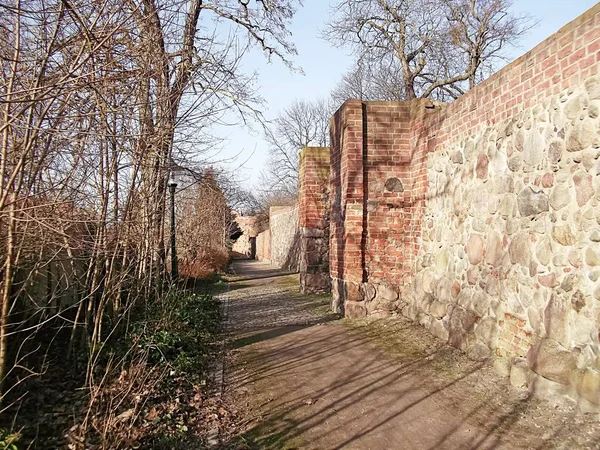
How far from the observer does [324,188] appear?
1213cm

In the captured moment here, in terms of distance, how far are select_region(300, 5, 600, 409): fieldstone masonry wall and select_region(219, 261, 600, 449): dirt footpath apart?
0.26 metres

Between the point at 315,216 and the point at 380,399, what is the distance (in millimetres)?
8028

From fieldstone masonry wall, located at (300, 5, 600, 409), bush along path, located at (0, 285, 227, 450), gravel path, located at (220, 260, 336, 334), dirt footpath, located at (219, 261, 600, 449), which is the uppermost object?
fieldstone masonry wall, located at (300, 5, 600, 409)

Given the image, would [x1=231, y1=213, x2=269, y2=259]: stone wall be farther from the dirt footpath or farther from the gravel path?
the dirt footpath

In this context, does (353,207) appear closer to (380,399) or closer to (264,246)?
(380,399)

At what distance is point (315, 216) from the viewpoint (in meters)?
12.1

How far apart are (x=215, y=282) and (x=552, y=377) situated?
1290 cm

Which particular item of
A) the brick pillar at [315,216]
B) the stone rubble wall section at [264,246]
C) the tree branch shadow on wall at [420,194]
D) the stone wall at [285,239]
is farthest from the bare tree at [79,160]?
the stone rubble wall section at [264,246]

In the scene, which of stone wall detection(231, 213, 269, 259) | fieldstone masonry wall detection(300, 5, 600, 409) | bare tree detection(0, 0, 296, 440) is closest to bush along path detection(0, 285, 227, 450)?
bare tree detection(0, 0, 296, 440)

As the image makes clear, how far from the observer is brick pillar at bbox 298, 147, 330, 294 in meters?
11.7

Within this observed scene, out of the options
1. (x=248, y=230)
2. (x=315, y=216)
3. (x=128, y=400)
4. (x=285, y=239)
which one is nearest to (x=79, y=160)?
(x=128, y=400)

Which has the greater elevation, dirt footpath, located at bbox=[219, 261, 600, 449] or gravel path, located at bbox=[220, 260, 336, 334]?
dirt footpath, located at bbox=[219, 261, 600, 449]

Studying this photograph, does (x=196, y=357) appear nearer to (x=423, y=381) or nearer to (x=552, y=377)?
(x=423, y=381)

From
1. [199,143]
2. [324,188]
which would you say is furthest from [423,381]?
[324,188]
